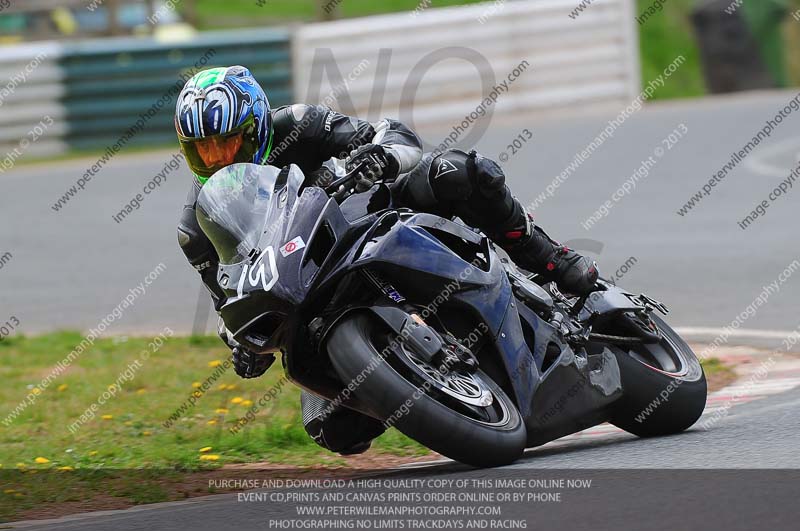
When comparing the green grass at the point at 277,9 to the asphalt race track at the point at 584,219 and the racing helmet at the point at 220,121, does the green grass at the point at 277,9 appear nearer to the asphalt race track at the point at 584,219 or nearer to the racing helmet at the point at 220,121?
the asphalt race track at the point at 584,219

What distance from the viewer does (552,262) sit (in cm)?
608

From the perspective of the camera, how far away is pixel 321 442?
18.9ft

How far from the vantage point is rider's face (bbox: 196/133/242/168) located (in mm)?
5445

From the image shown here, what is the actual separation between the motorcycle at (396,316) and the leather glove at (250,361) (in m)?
0.30

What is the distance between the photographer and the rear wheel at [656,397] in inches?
234

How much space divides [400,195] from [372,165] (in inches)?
14.9

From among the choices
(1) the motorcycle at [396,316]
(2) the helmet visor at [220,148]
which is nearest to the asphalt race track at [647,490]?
(1) the motorcycle at [396,316]

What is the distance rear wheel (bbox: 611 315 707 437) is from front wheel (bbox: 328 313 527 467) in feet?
3.00

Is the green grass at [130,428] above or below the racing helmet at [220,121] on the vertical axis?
below

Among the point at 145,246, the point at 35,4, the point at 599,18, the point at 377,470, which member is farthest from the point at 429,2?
the point at 377,470

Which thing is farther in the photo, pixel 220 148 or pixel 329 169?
pixel 329 169

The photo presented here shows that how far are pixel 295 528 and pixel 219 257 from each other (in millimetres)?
1292

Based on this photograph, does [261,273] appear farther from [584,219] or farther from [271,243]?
[584,219]

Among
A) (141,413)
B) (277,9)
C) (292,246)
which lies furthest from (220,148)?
(277,9)
